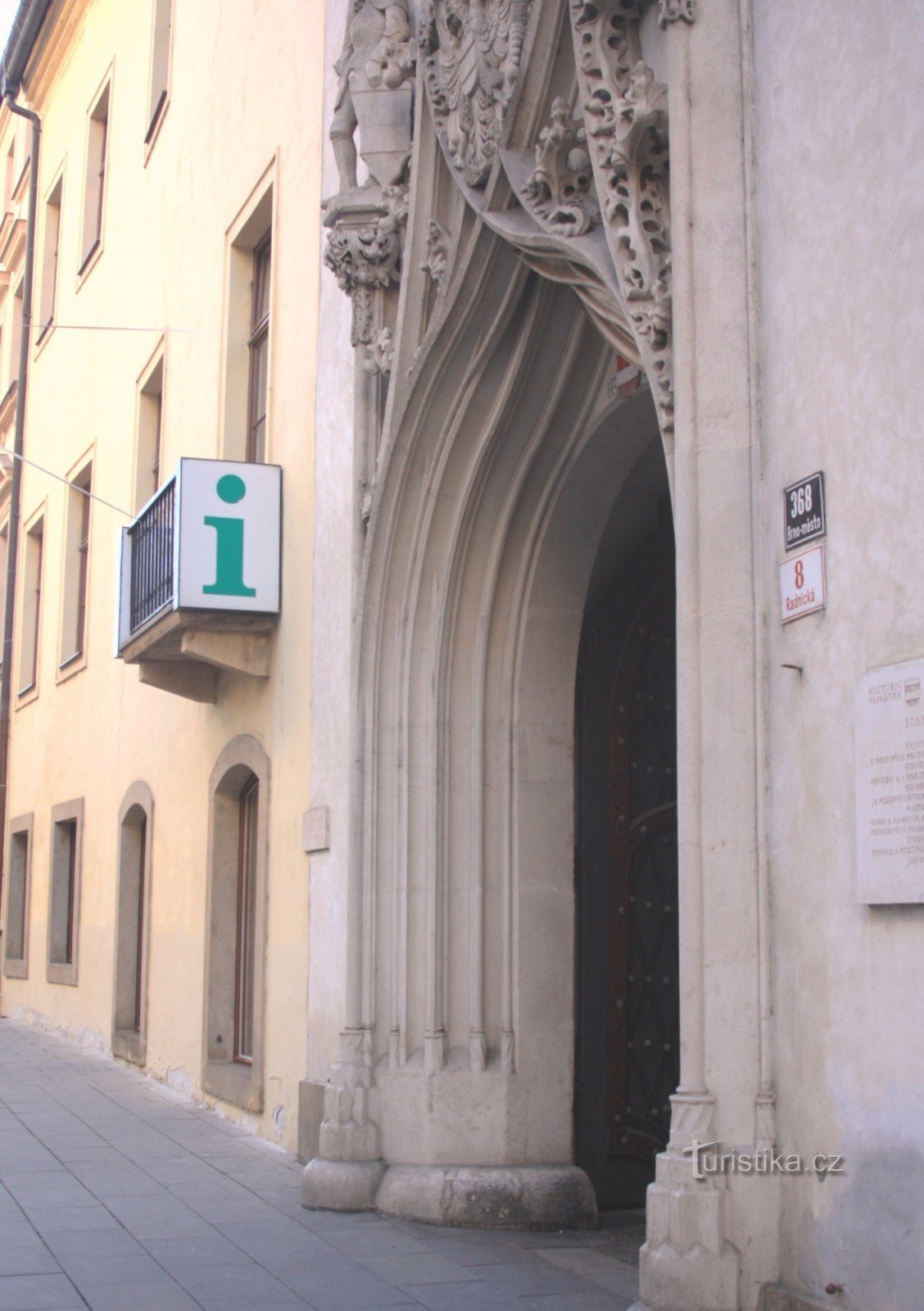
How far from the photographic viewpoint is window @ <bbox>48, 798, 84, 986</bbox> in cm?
1677

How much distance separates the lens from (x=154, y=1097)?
37.6 ft

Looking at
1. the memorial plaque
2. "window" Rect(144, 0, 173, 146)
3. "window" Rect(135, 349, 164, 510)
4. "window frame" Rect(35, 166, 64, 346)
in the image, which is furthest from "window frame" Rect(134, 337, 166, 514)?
the memorial plaque

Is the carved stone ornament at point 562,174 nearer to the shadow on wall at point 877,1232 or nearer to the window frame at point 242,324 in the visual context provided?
the shadow on wall at point 877,1232

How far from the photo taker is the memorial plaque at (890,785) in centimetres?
423

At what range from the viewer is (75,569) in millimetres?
17750

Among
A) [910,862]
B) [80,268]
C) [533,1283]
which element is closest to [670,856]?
[533,1283]

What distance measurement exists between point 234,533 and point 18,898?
1136 centimetres

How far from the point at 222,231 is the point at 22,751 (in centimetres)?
987

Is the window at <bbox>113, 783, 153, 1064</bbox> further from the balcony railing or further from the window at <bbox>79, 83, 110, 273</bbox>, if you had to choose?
the window at <bbox>79, 83, 110, 273</bbox>

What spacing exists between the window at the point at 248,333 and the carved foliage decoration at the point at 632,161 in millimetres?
5691

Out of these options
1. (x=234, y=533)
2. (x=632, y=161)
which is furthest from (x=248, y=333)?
(x=632, y=161)

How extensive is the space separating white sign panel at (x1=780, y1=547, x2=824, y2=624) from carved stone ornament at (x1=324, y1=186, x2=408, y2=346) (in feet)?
11.5

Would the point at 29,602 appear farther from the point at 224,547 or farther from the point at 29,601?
the point at 224,547

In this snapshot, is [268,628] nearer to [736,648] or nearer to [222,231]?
[222,231]
